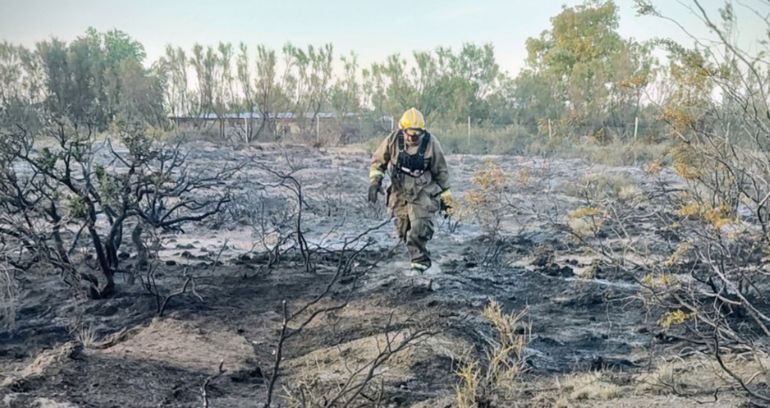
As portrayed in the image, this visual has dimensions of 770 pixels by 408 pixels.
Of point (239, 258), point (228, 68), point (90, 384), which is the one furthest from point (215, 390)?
point (228, 68)

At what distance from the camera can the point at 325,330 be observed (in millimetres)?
5680

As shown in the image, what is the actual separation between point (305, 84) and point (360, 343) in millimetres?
25729

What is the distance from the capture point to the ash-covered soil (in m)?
4.11

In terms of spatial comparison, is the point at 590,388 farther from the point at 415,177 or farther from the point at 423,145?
the point at 423,145

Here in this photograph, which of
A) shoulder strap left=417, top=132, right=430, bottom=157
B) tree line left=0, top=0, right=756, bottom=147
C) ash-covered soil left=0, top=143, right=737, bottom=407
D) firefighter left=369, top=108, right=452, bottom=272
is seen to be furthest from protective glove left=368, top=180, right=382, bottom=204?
tree line left=0, top=0, right=756, bottom=147


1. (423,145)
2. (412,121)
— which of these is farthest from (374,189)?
(412,121)

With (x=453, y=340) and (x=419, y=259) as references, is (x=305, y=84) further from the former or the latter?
(x=453, y=340)

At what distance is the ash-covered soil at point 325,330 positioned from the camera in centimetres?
411

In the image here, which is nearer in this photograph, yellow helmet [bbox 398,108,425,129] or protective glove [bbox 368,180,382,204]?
yellow helmet [bbox 398,108,425,129]

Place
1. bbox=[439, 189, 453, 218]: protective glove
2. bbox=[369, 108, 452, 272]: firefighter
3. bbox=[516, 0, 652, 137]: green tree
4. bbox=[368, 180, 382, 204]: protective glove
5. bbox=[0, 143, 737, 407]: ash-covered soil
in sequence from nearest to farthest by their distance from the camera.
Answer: bbox=[0, 143, 737, 407]: ash-covered soil → bbox=[439, 189, 453, 218]: protective glove → bbox=[369, 108, 452, 272]: firefighter → bbox=[368, 180, 382, 204]: protective glove → bbox=[516, 0, 652, 137]: green tree

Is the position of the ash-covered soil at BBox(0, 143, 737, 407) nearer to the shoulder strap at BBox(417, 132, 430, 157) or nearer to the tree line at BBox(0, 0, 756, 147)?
the shoulder strap at BBox(417, 132, 430, 157)

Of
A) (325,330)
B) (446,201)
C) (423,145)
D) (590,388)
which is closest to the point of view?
(590,388)

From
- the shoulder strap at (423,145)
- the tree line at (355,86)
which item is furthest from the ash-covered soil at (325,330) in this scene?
A: the tree line at (355,86)

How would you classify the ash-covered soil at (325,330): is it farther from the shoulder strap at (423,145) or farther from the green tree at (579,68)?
the green tree at (579,68)
